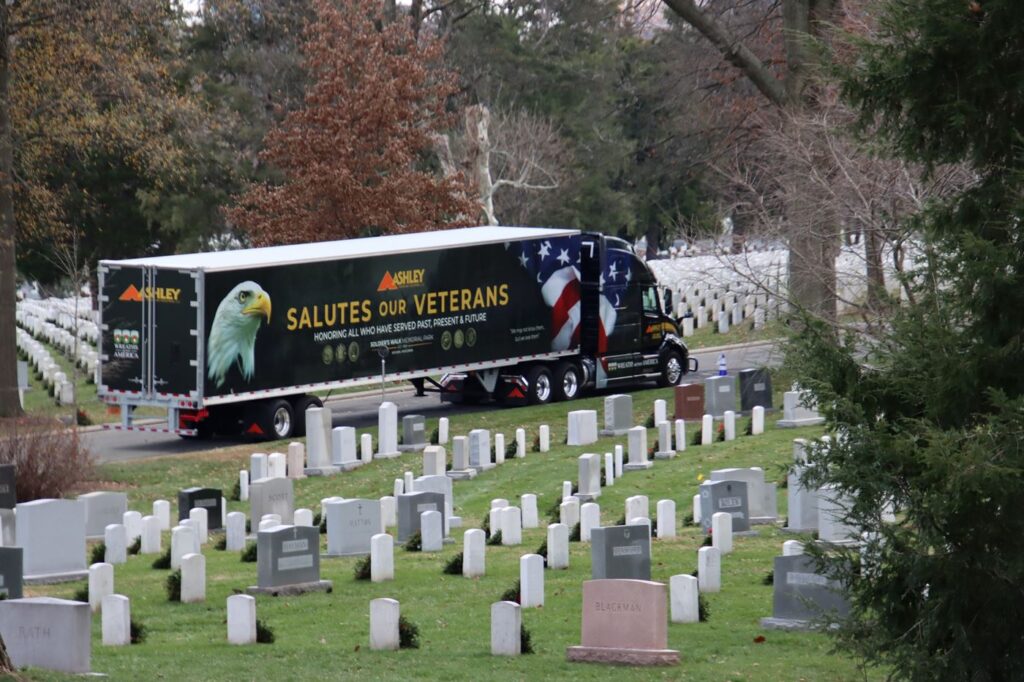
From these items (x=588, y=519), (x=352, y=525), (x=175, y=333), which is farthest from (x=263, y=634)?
(x=175, y=333)

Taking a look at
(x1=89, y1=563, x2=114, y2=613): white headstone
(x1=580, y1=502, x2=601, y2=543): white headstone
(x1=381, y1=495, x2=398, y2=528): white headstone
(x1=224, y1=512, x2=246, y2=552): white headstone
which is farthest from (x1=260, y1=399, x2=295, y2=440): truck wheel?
(x1=89, y1=563, x2=114, y2=613): white headstone

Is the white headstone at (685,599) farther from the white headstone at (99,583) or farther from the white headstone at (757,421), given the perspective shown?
the white headstone at (757,421)

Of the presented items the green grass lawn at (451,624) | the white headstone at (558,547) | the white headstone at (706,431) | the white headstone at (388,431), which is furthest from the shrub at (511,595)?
the white headstone at (706,431)

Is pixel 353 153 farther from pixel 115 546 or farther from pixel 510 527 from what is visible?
pixel 115 546

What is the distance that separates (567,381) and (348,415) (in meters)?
4.33

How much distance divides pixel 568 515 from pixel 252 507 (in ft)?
12.7

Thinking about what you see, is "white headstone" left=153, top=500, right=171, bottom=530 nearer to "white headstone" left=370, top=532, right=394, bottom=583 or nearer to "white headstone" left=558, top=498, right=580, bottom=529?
"white headstone" left=370, top=532, right=394, bottom=583

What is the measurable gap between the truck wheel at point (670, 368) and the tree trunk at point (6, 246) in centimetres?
1263

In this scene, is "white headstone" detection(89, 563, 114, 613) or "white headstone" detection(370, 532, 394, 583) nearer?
"white headstone" detection(89, 563, 114, 613)

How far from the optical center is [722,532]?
632 inches

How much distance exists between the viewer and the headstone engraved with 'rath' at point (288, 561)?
48.0 ft

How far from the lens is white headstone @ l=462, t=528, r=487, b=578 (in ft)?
50.3

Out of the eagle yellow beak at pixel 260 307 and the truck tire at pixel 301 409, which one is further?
the truck tire at pixel 301 409

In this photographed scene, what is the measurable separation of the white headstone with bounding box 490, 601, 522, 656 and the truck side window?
20221 mm
